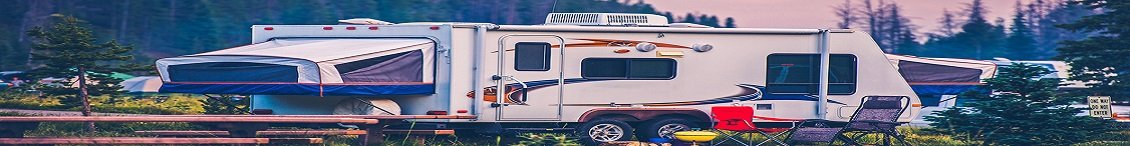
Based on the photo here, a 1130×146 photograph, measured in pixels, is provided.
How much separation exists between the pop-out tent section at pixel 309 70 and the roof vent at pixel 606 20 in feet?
5.57

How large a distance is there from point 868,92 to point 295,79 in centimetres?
543

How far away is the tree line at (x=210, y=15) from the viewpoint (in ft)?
145

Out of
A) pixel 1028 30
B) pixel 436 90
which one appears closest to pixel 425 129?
pixel 436 90

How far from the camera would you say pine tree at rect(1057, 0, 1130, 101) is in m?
20.4

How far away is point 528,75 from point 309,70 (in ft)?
6.72

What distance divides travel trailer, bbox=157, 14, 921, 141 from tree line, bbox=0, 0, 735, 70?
27240mm

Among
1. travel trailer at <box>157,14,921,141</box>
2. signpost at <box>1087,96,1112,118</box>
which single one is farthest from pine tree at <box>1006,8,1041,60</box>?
travel trailer at <box>157,14,921,141</box>

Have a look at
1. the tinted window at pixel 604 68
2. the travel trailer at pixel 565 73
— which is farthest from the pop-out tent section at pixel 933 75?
the tinted window at pixel 604 68

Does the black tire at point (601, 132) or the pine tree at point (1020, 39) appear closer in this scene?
the black tire at point (601, 132)

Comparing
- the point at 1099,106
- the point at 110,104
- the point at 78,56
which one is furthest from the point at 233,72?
the point at 1099,106

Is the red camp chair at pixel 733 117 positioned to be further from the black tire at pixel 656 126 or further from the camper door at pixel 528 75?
the camper door at pixel 528 75

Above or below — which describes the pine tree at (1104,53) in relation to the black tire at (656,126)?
above

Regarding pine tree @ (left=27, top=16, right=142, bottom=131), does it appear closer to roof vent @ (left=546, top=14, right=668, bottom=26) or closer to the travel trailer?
the travel trailer

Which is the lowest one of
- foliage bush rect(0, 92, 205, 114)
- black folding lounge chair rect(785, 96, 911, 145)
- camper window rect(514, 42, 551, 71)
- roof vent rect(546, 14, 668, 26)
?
foliage bush rect(0, 92, 205, 114)
